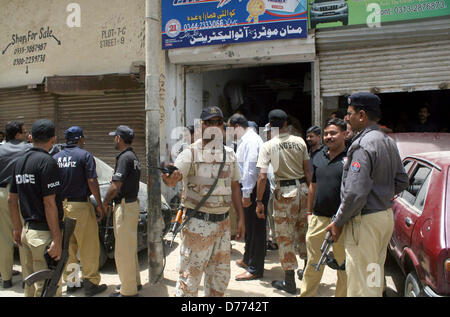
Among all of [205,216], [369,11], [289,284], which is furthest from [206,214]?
[369,11]

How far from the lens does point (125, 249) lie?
143 inches

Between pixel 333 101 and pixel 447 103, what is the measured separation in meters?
3.00

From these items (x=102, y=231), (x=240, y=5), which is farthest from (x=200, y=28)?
(x=102, y=231)

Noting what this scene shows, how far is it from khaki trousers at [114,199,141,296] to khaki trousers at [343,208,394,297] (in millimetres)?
2164

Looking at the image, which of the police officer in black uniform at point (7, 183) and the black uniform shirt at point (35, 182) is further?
the police officer in black uniform at point (7, 183)

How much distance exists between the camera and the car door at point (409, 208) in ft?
9.84

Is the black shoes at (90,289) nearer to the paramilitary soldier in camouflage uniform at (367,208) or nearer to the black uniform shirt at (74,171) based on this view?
the black uniform shirt at (74,171)

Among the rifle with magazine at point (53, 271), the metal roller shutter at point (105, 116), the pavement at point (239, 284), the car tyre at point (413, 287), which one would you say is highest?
the metal roller shutter at point (105, 116)

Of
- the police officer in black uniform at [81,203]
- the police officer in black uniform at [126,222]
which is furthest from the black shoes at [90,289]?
the police officer in black uniform at [126,222]

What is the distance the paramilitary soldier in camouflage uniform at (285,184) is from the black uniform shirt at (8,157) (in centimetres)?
274

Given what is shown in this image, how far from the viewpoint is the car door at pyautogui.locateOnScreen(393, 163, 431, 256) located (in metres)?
3.00

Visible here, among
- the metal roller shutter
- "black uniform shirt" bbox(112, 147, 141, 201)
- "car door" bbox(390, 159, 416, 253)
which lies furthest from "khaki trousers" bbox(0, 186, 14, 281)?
"car door" bbox(390, 159, 416, 253)
